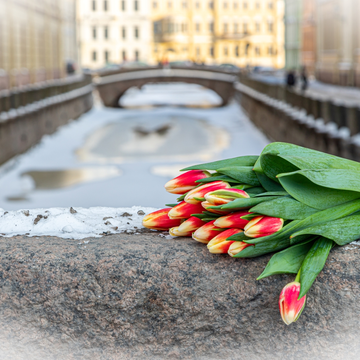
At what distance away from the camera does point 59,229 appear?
1984 millimetres

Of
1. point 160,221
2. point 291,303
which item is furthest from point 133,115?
point 291,303

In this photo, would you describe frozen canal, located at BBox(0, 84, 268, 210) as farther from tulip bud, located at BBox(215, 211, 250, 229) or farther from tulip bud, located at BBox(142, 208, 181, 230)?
tulip bud, located at BBox(215, 211, 250, 229)

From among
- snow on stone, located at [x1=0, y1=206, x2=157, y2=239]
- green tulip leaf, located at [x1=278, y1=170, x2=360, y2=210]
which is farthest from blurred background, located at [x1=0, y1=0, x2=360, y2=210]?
green tulip leaf, located at [x1=278, y1=170, x2=360, y2=210]

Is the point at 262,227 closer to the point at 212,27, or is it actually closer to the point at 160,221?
the point at 160,221

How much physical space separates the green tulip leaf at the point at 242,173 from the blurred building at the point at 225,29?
221ft

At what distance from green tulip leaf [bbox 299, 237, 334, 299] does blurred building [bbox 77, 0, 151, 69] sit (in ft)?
215

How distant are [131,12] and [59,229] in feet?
220

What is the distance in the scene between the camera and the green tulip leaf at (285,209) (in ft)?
5.22

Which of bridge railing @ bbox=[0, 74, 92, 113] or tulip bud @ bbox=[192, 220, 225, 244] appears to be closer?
tulip bud @ bbox=[192, 220, 225, 244]

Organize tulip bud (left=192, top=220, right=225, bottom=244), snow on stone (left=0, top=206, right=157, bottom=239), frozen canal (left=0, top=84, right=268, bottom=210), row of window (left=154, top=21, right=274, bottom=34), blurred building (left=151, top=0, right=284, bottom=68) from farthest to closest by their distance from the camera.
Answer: blurred building (left=151, top=0, right=284, bottom=68) → row of window (left=154, top=21, right=274, bottom=34) → frozen canal (left=0, top=84, right=268, bottom=210) → snow on stone (left=0, top=206, right=157, bottom=239) → tulip bud (left=192, top=220, right=225, bottom=244)

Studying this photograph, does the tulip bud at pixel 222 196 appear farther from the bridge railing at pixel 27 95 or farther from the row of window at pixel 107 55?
the row of window at pixel 107 55

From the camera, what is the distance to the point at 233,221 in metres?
1.62

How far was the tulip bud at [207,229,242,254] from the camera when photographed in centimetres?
163

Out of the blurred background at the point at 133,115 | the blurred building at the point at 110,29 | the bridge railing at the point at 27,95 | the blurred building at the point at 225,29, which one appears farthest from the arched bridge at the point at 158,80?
the blurred building at the point at 225,29
